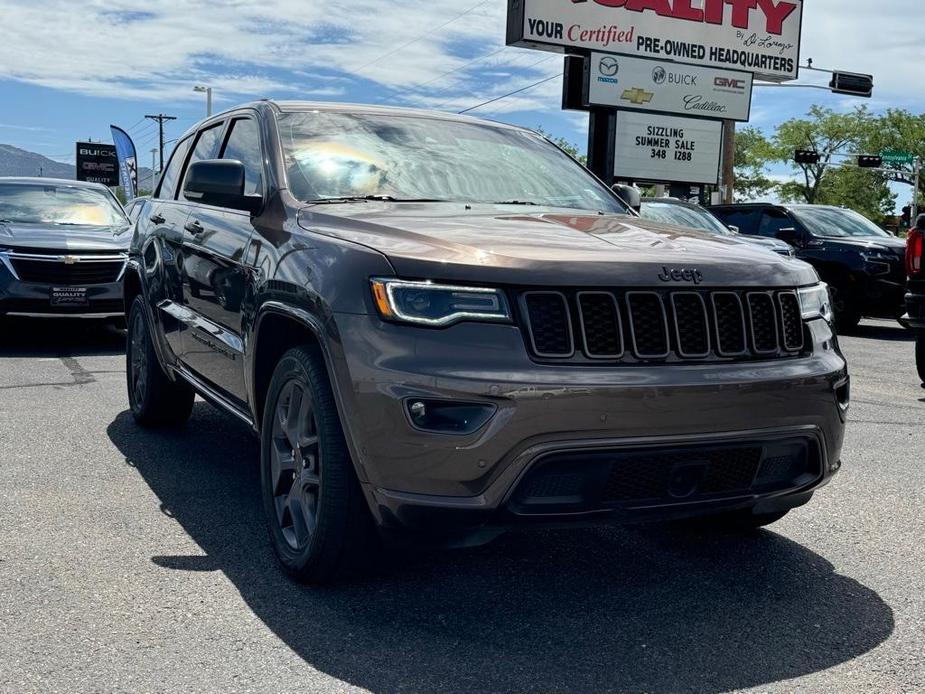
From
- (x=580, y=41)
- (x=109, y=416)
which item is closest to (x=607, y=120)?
(x=580, y=41)

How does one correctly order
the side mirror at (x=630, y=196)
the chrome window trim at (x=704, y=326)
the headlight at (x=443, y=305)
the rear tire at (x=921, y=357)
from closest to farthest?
the headlight at (x=443, y=305) → the chrome window trim at (x=704, y=326) → the side mirror at (x=630, y=196) → the rear tire at (x=921, y=357)

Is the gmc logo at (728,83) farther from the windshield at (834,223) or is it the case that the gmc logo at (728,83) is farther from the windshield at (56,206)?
the windshield at (56,206)

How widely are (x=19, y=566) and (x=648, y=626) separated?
2256mm

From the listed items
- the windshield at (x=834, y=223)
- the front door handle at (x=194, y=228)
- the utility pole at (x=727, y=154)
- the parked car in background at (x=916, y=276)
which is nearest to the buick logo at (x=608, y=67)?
the utility pole at (x=727, y=154)

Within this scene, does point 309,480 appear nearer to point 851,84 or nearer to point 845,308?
point 845,308

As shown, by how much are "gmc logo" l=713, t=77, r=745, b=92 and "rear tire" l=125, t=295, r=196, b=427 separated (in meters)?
20.3

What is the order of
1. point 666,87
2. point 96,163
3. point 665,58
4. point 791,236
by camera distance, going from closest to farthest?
point 791,236
point 666,87
point 665,58
point 96,163

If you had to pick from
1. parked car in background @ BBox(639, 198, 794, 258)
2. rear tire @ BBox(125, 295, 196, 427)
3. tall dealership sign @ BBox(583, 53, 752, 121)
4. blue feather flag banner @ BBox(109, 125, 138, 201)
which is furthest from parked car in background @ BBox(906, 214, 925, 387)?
blue feather flag banner @ BBox(109, 125, 138, 201)

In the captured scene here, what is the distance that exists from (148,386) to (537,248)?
3.64m

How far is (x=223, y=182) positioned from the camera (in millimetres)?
4234

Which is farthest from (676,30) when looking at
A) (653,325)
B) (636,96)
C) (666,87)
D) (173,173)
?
(653,325)

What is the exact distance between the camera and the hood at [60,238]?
10406 mm

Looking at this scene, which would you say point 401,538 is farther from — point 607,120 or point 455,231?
point 607,120

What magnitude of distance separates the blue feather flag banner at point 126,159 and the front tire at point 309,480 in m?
55.1
